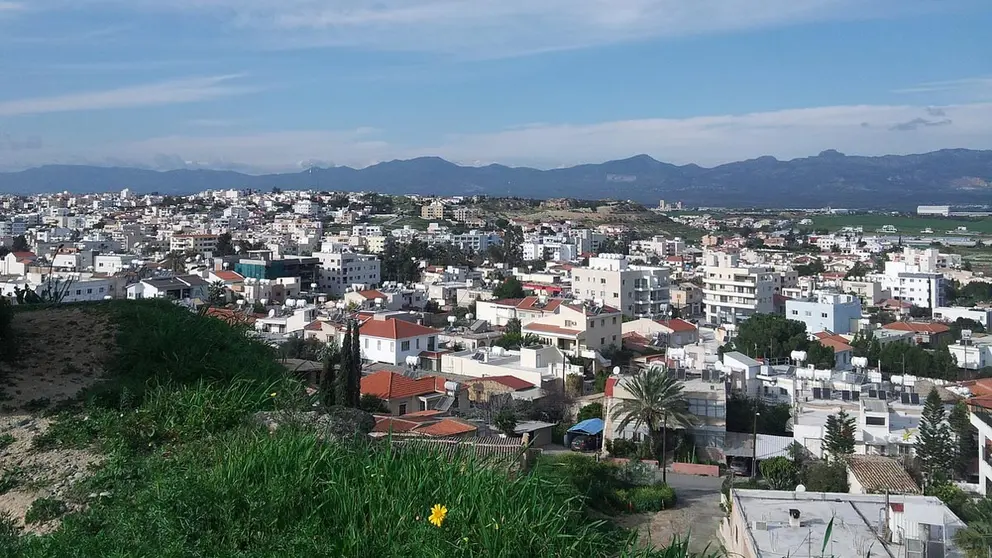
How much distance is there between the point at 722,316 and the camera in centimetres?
4828

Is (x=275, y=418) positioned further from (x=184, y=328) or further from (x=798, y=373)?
(x=798, y=373)

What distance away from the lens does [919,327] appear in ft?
127

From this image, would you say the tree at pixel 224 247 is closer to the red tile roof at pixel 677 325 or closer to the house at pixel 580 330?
the red tile roof at pixel 677 325

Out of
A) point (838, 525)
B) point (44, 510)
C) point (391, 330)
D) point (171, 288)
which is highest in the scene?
point (44, 510)

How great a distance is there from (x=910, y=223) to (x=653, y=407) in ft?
464

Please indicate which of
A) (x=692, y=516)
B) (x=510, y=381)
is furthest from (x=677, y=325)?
(x=692, y=516)

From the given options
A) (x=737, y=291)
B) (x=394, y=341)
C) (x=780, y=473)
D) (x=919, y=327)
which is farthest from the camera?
(x=737, y=291)

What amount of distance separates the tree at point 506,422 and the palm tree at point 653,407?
2.18 m

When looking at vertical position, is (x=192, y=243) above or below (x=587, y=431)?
above

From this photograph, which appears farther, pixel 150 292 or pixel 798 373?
pixel 150 292

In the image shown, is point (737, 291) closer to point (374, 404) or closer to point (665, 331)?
point (665, 331)

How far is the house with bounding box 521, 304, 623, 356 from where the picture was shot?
3192cm

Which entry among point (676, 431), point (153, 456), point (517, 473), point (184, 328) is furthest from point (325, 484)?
point (676, 431)

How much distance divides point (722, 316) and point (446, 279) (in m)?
17.3
